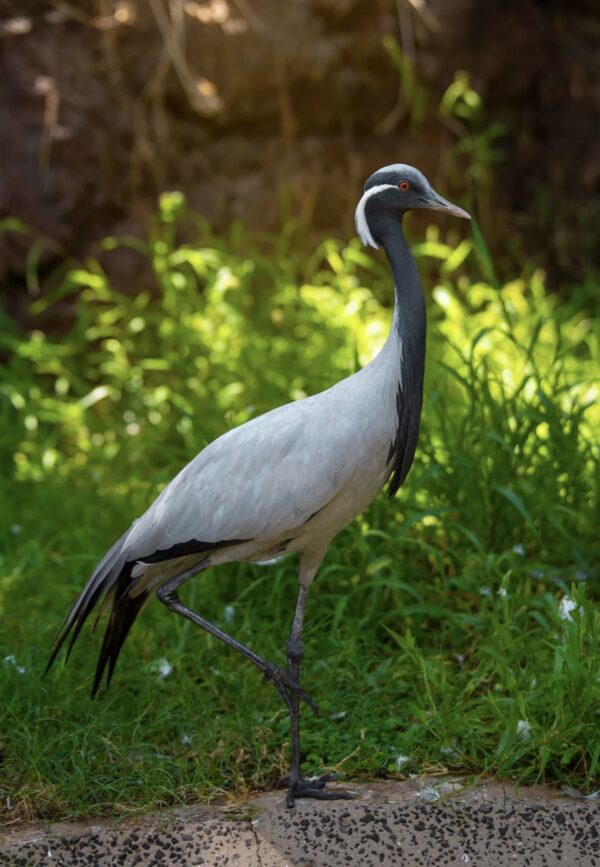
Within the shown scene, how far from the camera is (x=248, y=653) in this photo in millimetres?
3514

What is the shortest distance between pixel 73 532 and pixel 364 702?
1677mm

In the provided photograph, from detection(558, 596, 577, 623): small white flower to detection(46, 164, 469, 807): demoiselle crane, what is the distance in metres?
0.67

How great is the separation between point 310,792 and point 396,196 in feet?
5.75

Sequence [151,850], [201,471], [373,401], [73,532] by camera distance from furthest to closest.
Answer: [73,532], [201,471], [373,401], [151,850]

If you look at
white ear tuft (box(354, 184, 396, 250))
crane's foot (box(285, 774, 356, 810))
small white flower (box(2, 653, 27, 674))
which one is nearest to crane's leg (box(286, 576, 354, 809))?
crane's foot (box(285, 774, 356, 810))

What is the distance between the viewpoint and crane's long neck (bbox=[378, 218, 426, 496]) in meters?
Result: 3.41

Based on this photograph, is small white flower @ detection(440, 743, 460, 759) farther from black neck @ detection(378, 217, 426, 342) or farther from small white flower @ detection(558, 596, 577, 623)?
black neck @ detection(378, 217, 426, 342)

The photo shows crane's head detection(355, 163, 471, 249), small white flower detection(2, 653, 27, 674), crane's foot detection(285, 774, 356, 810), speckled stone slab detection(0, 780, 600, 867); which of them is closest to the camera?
speckled stone slab detection(0, 780, 600, 867)

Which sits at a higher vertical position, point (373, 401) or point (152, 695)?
point (373, 401)

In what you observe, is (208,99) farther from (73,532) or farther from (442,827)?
(442,827)

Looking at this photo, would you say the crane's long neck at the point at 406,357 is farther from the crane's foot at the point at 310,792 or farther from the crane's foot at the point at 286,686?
the crane's foot at the point at 310,792

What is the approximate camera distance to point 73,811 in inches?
130

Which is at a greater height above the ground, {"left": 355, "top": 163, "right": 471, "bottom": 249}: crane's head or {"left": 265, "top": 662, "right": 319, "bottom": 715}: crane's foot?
{"left": 355, "top": 163, "right": 471, "bottom": 249}: crane's head

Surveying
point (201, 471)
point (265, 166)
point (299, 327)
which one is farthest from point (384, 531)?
point (265, 166)
